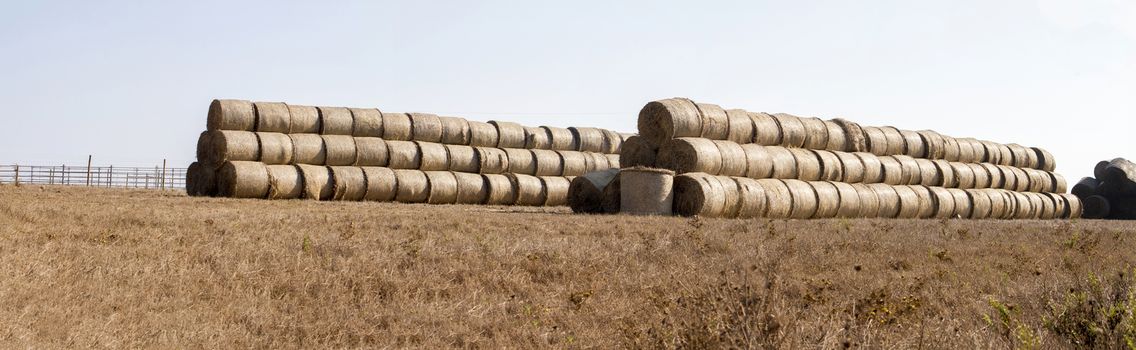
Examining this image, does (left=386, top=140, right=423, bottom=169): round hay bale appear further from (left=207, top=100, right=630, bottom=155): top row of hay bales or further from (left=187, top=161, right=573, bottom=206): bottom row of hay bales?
(left=207, top=100, right=630, bottom=155): top row of hay bales

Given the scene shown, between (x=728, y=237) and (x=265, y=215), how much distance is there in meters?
6.26

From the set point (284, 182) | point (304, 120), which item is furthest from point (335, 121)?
point (284, 182)

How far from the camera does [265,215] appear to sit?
589 inches

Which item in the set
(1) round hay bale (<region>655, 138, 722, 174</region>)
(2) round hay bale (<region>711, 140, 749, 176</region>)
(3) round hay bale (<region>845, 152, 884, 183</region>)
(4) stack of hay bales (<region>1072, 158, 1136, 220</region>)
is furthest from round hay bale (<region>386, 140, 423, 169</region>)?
(4) stack of hay bales (<region>1072, 158, 1136, 220</region>)

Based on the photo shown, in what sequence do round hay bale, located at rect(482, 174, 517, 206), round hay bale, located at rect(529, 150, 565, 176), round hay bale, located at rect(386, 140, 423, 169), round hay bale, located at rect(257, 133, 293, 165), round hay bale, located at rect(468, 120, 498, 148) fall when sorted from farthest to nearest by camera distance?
round hay bale, located at rect(529, 150, 565, 176), round hay bale, located at rect(468, 120, 498, 148), round hay bale, located at rect(482, 174, 517, 206), round hay bale, located at rect(386, 140, 423, 169), round hay bale, located at rect(257, 133, 293, 165)

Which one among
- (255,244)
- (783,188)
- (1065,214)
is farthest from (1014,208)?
(255,244)

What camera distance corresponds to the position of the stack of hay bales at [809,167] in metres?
21.5

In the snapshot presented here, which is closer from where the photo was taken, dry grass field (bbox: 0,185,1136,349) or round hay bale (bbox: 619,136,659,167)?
dry grass field (bbox: 0,185,1136,349)

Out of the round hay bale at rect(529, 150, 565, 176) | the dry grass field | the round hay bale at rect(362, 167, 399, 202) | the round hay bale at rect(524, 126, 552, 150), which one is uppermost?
the round hay bale at rect(524, 126, 552, 150)

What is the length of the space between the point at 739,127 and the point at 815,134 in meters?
2.90

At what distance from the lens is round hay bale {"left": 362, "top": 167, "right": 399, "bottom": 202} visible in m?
26.0

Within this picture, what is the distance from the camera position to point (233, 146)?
79.5ft

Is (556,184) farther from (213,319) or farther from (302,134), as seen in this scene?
(213,319)

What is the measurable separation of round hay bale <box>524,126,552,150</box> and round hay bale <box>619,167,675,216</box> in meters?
10.6
